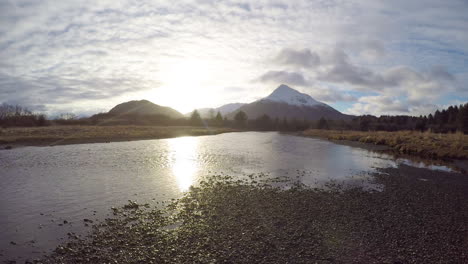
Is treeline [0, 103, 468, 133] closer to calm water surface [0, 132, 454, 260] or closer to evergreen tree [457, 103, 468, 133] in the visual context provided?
evergreen tree [457, 103, 468, 133]

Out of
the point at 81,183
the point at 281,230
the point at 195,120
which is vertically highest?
the point at 195,120

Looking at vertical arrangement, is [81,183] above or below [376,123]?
below

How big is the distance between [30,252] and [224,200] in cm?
1043

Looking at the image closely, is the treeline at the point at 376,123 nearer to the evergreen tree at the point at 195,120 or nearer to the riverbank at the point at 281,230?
the evergreen tree at the point at 195,120

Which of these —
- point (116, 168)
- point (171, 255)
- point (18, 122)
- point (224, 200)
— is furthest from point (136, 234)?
point (18, 122)

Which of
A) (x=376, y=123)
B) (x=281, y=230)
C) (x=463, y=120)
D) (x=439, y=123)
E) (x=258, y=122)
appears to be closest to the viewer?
(x=281, y=230)

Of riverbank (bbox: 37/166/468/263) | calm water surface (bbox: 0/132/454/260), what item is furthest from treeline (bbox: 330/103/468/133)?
riverbank (bbox: 37/166/468/263)

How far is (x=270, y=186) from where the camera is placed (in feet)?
69.7

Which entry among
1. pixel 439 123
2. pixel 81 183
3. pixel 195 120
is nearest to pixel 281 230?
pixel 81 183

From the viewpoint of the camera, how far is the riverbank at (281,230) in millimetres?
10367

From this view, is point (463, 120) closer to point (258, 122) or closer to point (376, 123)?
point (376, 123)

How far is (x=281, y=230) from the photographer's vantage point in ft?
41.5

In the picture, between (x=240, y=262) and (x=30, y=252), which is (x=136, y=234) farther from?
(x=240, y=262)

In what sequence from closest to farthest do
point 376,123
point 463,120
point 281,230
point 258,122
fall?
point 281,230 → point 463,120 → point 376,123 → point 258,122
